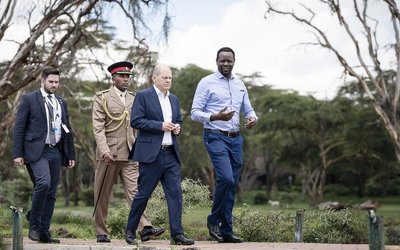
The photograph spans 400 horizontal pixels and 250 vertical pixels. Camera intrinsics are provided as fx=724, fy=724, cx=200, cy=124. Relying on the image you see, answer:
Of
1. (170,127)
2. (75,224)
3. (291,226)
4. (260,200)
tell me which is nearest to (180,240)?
(170,127)

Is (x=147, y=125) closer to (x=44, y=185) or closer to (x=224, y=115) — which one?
(x=224, y=115)

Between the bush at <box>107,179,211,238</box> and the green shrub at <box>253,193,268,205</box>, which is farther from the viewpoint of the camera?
the green shrub at <box>253,193,268,205</box>

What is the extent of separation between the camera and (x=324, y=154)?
38.6 metres

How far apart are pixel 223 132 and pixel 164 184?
89 centimetres

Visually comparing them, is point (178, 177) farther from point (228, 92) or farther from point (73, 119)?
point (73, 119)

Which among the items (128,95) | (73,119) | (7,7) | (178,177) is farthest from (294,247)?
(73,119)

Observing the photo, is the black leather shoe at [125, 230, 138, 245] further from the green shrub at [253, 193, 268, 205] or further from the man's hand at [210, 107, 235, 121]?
the green shrub at [253, 193, 268, 205]

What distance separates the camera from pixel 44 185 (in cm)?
809

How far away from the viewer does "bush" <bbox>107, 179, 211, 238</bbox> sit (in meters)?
11.2

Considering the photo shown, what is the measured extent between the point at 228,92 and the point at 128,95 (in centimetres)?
131

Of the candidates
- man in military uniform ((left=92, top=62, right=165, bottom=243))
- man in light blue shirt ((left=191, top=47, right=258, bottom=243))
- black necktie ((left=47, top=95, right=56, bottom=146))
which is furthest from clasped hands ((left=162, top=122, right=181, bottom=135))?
black necktie ((left=47, top=95, right=56, bottom=146))

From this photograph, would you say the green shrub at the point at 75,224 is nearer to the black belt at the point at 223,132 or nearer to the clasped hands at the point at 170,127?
the black belt at the point at 223,132

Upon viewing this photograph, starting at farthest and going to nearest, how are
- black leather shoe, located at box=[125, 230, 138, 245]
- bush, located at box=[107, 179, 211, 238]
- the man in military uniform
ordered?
1. bush, located at box=[107, 179, 211, 238]
2. the man in military uniform
3. black leather shoe, located at box=[125, 230, 138, 245]

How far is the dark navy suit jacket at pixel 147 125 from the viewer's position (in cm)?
775
